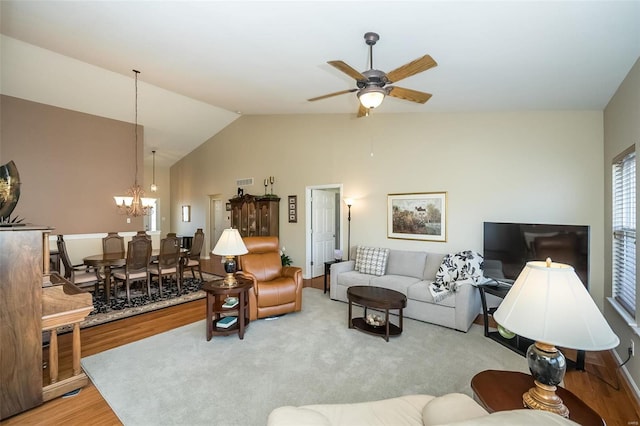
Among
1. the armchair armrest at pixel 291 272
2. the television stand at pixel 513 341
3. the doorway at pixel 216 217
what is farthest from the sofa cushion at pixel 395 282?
the doorway at pixel 216 217

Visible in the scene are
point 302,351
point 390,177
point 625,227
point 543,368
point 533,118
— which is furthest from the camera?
point 390,177

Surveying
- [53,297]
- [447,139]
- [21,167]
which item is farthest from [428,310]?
[21,167]

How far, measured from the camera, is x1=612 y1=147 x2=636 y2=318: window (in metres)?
2.58

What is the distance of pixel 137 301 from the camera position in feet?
15.3

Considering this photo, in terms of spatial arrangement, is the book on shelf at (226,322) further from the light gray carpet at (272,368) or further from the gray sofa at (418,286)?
the gray sofa at (418,286)

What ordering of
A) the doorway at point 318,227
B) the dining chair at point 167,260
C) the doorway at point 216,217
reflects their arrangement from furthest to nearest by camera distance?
the doorway at point 216,217, the doorway at point 318,227, the dining chair at point 167,260

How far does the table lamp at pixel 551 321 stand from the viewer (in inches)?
44.5

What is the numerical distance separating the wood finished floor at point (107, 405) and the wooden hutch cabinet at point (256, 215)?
131 inches

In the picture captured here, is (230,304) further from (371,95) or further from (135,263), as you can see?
(371,95)

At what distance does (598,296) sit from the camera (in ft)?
11.0

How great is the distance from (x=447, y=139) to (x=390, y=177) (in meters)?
1.09

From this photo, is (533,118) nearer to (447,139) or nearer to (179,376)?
(447,139)

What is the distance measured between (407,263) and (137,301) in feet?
14.5

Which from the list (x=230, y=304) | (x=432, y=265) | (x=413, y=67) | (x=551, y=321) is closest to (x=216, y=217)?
(x=230, y=304)
